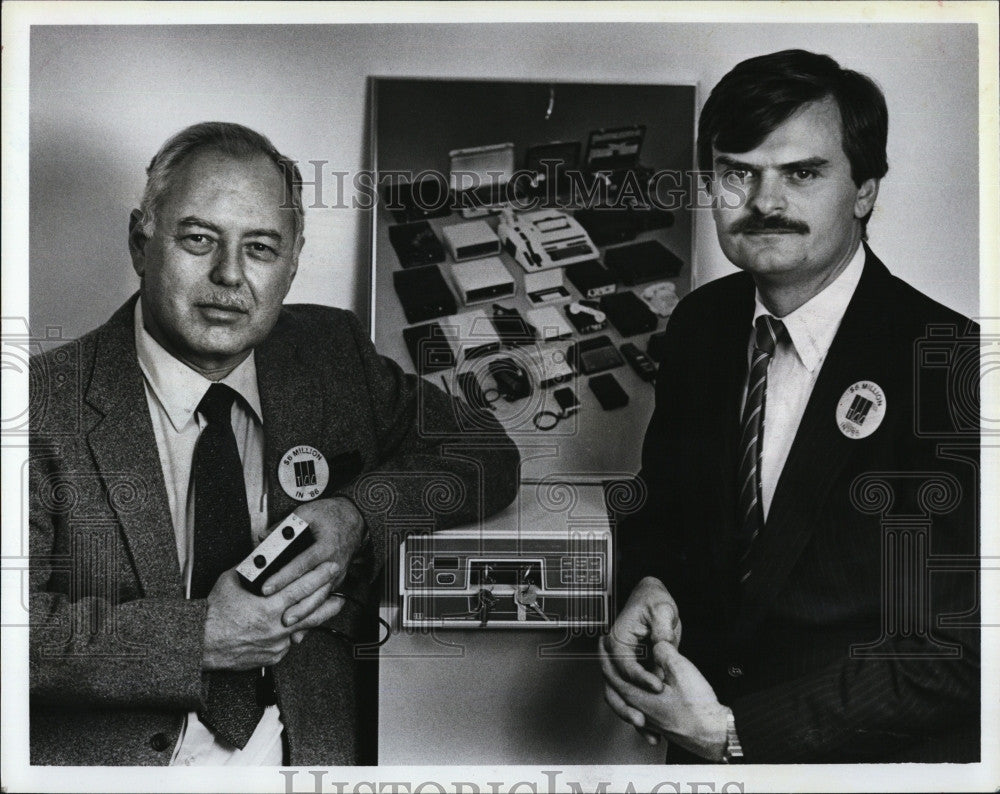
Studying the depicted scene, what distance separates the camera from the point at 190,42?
197 centimetres

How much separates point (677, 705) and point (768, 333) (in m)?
0.68

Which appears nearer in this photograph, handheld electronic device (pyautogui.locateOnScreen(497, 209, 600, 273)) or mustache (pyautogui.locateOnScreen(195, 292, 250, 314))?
mustache (pyautogui.locateOnScreen(195, 292, 250, 314))

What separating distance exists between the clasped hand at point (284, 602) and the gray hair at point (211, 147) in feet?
1.72

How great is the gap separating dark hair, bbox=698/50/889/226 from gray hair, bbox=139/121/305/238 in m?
0.74

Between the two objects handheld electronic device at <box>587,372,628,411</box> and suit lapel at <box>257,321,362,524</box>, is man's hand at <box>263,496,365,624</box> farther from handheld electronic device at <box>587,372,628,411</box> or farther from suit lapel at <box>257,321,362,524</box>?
handheld electronic device at <box>587,372,628,411</box>

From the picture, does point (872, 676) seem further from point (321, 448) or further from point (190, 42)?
point (190, 42)

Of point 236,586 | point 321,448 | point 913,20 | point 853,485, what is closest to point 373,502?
point 321,448

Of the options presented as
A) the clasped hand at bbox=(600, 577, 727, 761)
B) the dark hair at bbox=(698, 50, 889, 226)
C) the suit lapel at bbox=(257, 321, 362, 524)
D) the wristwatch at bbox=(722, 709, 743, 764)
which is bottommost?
the wristwatch at bbox=(722, 709, 743, 764)

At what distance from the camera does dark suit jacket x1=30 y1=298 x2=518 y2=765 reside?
1.88 metres

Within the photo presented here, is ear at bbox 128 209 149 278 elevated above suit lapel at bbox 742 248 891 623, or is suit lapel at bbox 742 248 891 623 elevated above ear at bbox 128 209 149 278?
ear at bbox 128 209 149 278

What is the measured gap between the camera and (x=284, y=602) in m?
1.86

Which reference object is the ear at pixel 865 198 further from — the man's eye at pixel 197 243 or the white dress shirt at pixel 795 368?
the man's eye at pixel 197 243

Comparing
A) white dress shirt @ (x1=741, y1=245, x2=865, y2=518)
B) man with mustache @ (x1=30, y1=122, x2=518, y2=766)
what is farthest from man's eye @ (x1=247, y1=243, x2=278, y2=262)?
white dress shirt @ (x1=741, y1=245, x2=865, y2=518)

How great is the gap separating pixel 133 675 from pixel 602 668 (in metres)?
0.82
